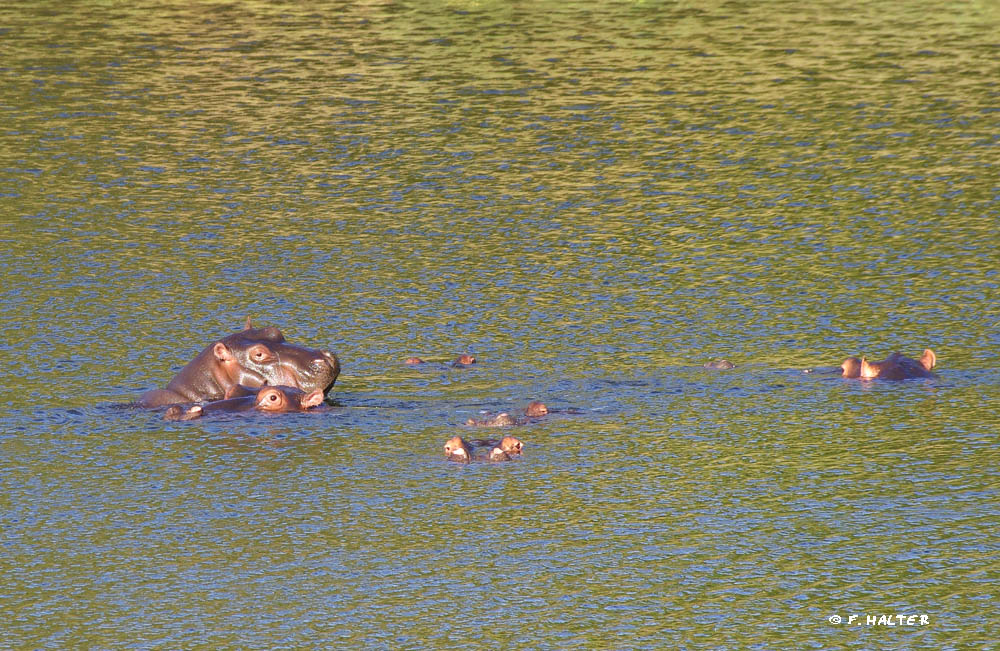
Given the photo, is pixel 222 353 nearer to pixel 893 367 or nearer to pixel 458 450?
pixel 458 450

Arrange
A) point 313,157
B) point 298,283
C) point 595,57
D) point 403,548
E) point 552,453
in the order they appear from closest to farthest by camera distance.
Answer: point 403,548
point 552,453
point 298,283
point 313,157
point 595,57

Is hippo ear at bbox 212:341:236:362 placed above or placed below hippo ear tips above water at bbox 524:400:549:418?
above

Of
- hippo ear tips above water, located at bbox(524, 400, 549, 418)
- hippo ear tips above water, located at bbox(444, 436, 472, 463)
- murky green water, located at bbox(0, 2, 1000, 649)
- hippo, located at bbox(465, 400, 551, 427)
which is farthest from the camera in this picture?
hippo ear tips above water, located at bbox(524, 400, 549, 418)

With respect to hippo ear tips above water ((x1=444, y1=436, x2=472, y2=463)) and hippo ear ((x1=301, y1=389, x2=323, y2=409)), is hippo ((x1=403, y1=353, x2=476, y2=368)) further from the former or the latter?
hippo ear tips above water ((x1=444, y1=436, x2=472, y2=463))

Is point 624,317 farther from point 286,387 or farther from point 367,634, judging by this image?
point 367,634

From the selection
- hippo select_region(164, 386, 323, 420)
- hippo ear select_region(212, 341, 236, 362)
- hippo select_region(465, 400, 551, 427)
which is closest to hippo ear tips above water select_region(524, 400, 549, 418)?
hippo select_region(465, 400, 551, 427)

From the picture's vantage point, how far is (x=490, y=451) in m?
6.81

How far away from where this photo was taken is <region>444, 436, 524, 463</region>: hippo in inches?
266

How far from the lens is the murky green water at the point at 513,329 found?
18.2 ft

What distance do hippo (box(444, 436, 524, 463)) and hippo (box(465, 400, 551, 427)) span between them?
30 centimetres

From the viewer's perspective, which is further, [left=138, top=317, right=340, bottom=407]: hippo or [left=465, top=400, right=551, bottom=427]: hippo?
[left=138, top=317, right=340, bottom=407]: hippo

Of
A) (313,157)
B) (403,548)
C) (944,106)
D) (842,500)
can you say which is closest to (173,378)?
(403,548)

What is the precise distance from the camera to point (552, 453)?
685cm

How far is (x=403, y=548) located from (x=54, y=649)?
1.32 m
